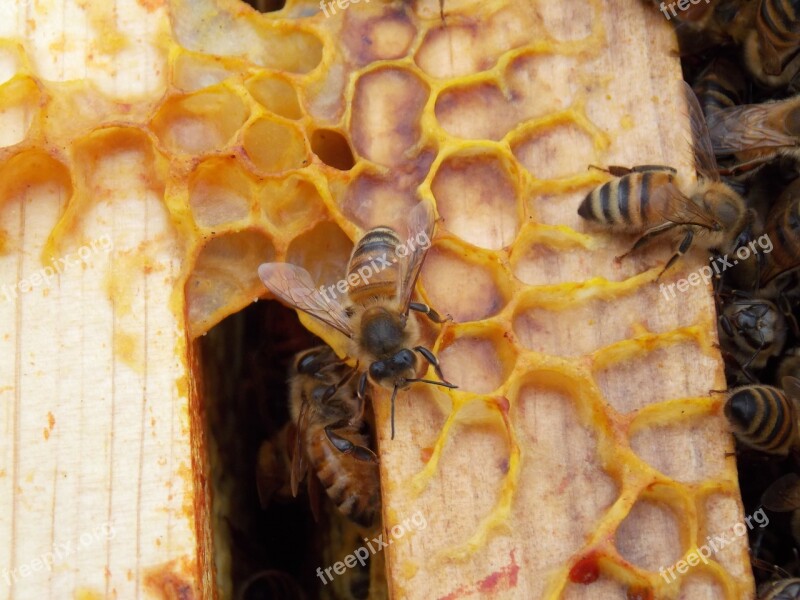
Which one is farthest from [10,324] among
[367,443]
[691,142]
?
[691,142]

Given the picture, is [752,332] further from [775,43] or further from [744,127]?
[775,43]

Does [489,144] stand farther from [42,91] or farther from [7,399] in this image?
[7,399]

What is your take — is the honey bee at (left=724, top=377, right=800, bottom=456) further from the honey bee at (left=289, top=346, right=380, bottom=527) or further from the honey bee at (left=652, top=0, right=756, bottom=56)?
the honey bee at (left=652, top=0, right=756, bottom=56)

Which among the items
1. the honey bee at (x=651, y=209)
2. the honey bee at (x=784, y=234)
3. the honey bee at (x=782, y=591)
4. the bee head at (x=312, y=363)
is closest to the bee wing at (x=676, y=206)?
the honey bee at (x=651, y=209)

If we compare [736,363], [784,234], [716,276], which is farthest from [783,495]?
[784,234]

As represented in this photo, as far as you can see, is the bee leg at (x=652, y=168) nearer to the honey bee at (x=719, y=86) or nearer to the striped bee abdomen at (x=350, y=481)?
the honey bee at (x=719, y=86)

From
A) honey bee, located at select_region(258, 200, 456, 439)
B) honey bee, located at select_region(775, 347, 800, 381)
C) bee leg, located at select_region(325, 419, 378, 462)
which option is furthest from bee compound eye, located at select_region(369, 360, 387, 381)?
honey bee, located at select_region(775, 347, 800, 381)
